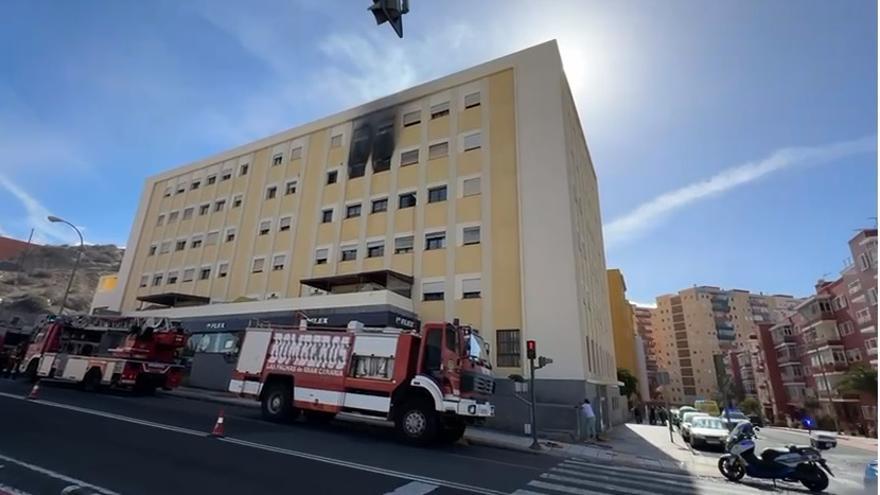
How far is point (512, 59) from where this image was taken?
23625 mm

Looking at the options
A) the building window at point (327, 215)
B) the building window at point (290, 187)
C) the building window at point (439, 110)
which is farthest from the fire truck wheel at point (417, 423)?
the building window at point (290, 187)

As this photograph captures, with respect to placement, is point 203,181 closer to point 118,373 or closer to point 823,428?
point 118,373

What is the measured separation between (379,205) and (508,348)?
11459mm

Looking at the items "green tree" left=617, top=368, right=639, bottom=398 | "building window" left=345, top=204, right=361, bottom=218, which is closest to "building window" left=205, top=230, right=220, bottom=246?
"building window" left=345, top=204, right=361, bottom=218

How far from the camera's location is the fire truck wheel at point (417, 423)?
10.6m

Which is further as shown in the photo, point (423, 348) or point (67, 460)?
point (423, 348)

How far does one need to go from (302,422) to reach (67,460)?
266 inches

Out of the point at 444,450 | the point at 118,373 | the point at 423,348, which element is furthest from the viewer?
the point at 118,373

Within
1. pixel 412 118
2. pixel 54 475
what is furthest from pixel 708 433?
pixel 412 118

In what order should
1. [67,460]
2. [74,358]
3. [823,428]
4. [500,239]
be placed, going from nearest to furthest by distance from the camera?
[67,460] < [74,358] < [500,239] < [823,428]

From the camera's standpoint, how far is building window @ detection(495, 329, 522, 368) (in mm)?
18453

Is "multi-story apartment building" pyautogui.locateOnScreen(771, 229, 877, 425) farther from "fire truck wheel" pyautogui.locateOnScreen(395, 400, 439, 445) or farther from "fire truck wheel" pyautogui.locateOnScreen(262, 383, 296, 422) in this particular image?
"fire truck wheel" pyautogui.locateOnScreen(262, 383, 296, 422)

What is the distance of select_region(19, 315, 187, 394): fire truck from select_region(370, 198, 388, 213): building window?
11.6m

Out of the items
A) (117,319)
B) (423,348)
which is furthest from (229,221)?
(423,348)
